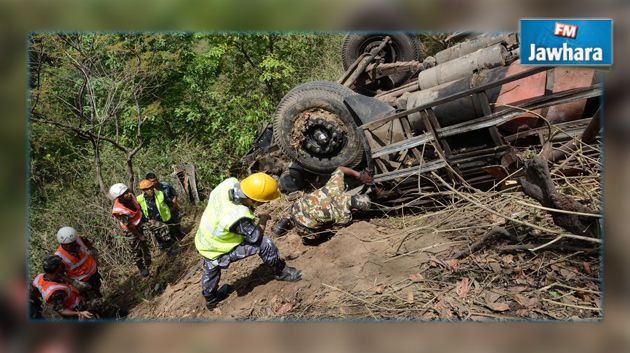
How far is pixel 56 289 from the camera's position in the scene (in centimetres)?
337

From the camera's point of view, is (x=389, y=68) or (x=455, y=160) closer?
(x=455, y=160)

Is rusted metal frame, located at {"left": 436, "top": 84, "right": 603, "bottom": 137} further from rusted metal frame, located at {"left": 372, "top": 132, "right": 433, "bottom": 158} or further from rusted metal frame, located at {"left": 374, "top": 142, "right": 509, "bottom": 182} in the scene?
rusted metal frame, located at {"left": 374, "top": 142, "right": 509, "bottom": 182}

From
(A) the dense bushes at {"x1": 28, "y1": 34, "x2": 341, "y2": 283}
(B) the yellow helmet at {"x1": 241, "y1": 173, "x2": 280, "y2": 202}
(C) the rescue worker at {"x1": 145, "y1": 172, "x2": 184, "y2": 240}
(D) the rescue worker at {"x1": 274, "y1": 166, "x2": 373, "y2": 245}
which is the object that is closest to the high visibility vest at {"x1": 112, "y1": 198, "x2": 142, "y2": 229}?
(C) the rescue worker at {"x1": 145, "y1": 172, "x2": 184, "y2": 240}

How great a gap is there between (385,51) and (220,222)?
11.6 ft

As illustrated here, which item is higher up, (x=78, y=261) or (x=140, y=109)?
(x=140, y=109)

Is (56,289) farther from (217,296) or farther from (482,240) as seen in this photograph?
(482,240)

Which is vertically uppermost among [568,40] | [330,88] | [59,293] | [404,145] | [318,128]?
[330,88]

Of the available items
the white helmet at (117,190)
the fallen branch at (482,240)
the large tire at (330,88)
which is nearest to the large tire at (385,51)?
the large tire at (330,88)

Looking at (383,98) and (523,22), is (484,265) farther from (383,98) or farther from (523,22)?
(383,98)

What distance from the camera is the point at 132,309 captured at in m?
4.50

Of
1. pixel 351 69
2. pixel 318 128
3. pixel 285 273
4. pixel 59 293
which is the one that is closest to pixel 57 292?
pixel 59 293

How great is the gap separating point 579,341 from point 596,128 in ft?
5.12

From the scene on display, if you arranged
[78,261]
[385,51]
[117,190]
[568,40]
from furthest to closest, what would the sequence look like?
[385,51] → [117,190] → [78,261] → [568,40]

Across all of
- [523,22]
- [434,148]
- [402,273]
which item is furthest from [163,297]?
[523,22]
